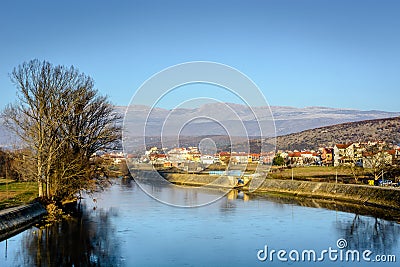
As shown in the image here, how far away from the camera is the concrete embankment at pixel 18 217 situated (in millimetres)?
24578

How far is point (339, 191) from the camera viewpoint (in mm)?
43188

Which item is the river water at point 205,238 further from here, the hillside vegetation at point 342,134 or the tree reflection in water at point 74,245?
the hillside vegetation at point 342,134

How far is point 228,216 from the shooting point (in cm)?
3228

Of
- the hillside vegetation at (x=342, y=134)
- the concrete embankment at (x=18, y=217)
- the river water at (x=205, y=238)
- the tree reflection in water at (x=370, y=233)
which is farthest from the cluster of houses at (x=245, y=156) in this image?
the hillside vegetation at (x=342, y=134)

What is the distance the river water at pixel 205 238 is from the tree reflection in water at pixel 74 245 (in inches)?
1.4

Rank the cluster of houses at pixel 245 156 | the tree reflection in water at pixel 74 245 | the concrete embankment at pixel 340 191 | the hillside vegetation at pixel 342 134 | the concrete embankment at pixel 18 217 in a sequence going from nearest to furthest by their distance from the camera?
the tree reflection in water at pixel 74 245
the concrete embankment at pixel 18 217
the concrete embankment at pixel 340 191
the cluster of houses at pixel 245 156
the hillside vegetation at pixel 342 134

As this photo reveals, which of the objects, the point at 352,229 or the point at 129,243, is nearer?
the point at 129,243

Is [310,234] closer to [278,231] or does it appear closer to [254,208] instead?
[278,231]

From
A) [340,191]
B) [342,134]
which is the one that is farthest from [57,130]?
[342,134]

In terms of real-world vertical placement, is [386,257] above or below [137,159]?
below

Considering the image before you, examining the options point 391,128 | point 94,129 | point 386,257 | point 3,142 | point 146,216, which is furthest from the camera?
point 391,128

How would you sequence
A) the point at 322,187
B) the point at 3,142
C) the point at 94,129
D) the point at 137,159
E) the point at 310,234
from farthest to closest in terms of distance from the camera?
the point at 137,159, the point at 322,187, the point at 94,129, the point at 3,142, the point at 310,234

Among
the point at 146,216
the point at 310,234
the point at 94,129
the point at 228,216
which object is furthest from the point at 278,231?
the point at 94,129

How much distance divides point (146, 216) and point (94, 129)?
31.3 feet
